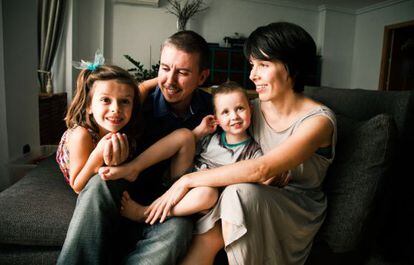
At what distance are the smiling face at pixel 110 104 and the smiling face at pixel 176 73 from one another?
0.74ft

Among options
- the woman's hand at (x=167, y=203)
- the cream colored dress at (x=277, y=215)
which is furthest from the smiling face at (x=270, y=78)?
the woman's hand at (x=167, y=203)

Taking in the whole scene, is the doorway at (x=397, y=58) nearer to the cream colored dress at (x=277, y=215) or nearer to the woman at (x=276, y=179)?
the woman at (x=276, y=179)

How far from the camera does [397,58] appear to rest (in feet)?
20.0

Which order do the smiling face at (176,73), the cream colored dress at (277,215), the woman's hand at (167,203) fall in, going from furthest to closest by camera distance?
the smiling face at (176,73)
the woman's hand at (167,203)
the cream colored dress at (277,215)

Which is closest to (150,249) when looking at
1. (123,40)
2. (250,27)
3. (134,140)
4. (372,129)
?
(134,140)

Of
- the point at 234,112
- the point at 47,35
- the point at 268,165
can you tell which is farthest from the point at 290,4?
the point at 268,165

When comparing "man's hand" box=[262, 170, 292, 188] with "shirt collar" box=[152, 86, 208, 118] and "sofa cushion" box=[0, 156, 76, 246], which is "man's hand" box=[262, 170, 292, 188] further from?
"sofa cushion" box=[0, 156, 76, 246]

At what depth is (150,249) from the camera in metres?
1.04

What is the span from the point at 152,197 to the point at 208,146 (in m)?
0.35

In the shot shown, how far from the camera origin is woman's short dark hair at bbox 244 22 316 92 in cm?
125

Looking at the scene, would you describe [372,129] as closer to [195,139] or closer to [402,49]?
[195,139]

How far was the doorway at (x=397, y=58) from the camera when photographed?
19.5 feet

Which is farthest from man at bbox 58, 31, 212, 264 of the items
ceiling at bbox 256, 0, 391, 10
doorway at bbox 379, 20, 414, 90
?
doorway at bbox 379, 20, 414, 90

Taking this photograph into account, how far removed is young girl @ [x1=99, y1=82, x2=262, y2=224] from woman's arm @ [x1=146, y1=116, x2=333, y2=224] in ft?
0.36
